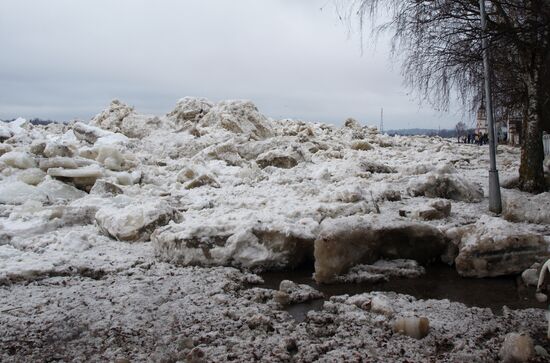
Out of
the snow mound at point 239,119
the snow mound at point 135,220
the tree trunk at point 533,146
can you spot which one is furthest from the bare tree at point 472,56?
the snow mound at point 239,119

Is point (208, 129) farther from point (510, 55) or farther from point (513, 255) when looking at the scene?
point (513, 255)

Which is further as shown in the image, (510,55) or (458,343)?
(510,55)

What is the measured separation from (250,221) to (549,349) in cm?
344

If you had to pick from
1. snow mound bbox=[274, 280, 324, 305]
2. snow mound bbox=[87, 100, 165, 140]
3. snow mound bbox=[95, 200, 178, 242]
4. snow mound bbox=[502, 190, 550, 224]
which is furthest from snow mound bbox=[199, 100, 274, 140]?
snow mound bbox=[274, 280, 324, 305]

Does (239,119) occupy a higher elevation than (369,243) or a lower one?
higher

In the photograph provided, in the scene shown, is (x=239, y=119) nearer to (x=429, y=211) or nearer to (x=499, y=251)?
(x=429, y=211)

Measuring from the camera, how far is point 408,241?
17.2 ft

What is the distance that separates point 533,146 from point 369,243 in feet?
17.1

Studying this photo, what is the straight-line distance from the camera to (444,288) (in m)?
4.55

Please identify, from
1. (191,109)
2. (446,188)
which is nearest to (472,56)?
(446,188)

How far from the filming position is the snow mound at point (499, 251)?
185 inches

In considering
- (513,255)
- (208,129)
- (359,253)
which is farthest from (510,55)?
(208,129)

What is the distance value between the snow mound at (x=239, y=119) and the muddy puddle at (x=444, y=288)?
13.2 meters

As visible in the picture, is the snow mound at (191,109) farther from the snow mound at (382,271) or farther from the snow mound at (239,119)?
the snow mound at (382,271)
